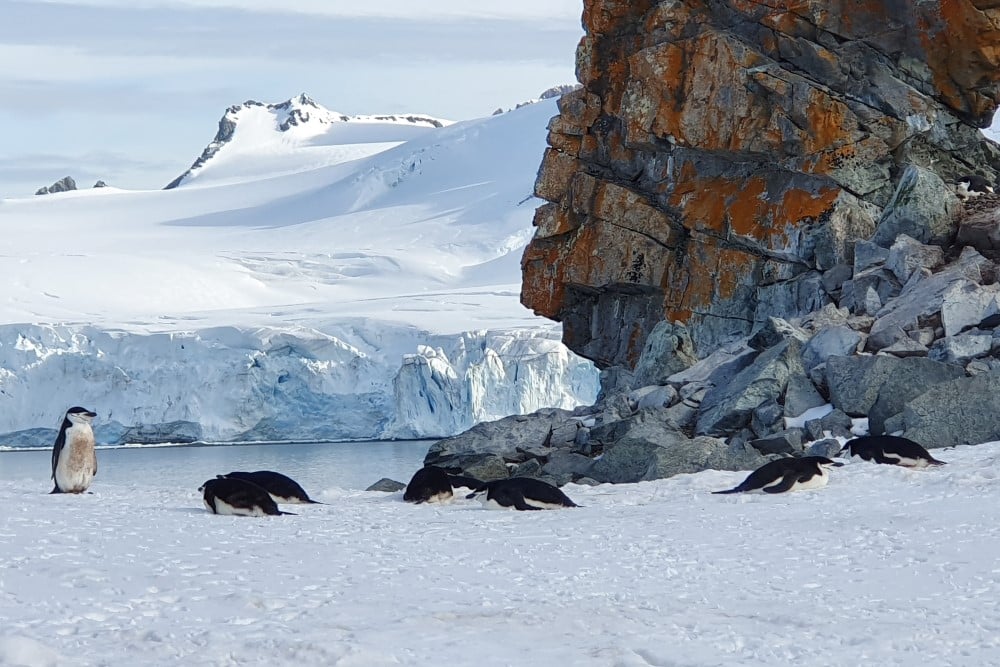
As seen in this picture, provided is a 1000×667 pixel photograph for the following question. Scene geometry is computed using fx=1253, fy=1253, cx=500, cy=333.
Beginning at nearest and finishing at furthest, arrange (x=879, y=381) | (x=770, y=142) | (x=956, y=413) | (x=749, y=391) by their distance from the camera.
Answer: (x=956, y=413), (x=879, y=381), (x=749, y=391), (x=770, y=142)

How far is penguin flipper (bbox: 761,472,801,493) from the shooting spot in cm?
952

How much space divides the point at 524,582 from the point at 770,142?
13771 mm

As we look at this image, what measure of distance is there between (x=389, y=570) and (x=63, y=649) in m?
2.20

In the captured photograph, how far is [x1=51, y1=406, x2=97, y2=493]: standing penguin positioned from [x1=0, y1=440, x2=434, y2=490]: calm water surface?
1311cm

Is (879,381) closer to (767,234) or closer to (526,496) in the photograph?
(526,496)

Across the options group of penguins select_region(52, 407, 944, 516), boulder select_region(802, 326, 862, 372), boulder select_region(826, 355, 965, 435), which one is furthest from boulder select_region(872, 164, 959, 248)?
group of penguins select_region(52, 407, 944, 516)

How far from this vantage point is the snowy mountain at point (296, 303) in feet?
140

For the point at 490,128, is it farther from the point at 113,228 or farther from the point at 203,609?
the point at 203,609

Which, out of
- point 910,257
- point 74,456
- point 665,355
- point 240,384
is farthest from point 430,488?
point 240,384

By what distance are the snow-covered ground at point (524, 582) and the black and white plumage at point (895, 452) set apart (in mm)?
810

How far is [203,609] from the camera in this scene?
17.0 ft

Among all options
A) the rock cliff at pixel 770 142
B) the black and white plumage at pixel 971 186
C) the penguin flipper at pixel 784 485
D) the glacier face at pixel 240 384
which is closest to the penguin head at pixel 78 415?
the penguin flipper at pixel 784 485

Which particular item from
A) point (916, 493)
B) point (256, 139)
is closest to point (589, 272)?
point (916, 493)

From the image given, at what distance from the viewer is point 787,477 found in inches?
376
